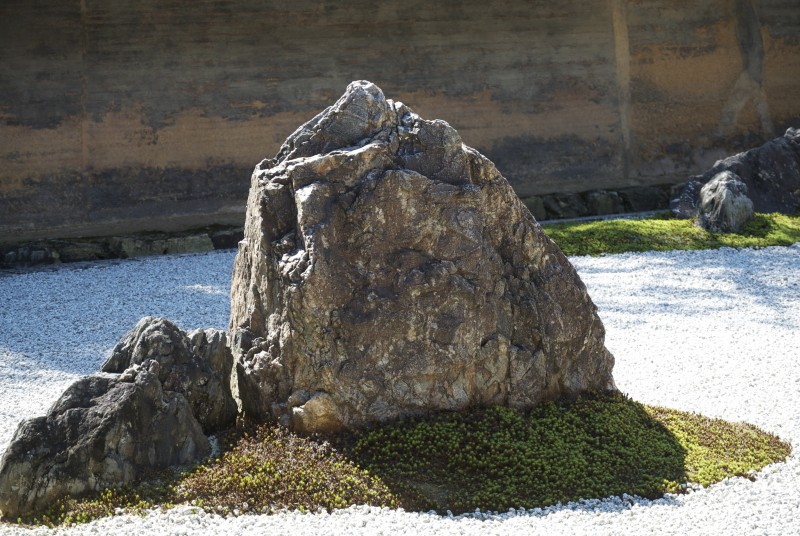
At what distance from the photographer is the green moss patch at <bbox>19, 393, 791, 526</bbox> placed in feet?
15.4

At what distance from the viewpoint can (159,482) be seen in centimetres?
482

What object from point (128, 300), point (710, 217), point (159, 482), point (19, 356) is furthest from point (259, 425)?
point (710, 217)

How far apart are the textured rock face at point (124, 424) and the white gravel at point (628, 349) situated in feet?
0.92

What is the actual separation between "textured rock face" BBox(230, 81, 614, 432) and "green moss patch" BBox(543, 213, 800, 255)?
6232mm

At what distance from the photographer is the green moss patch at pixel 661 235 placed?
11.9 m

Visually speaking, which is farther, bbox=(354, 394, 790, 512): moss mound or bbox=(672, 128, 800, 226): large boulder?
bbox=(672, 128, 800, 226): large boulder

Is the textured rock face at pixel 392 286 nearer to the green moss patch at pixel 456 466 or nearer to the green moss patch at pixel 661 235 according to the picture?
the green moss patch at pixel 456 466

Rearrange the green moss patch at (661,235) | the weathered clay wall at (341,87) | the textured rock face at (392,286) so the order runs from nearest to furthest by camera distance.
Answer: the textured rock face at (392,286)
the green moss patch at (661,235)
the weathered clay wall at (341,87)

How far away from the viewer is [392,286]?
527 centimetres

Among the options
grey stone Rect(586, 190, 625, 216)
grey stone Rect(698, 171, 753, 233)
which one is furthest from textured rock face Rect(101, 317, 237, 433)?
grey stone Rect(586, 190, 625, 216)

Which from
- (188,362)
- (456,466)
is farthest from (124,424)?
(456,466)

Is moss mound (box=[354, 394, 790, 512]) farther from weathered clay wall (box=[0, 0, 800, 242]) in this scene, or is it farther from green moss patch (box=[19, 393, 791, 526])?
weathered clay wall (box=[0, 0, 800, 242])

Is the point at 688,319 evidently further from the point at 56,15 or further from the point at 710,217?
the point at 56,15

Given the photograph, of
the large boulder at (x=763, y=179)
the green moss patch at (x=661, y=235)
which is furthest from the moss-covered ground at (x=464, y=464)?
the large boulder at (x=763, y=179)
